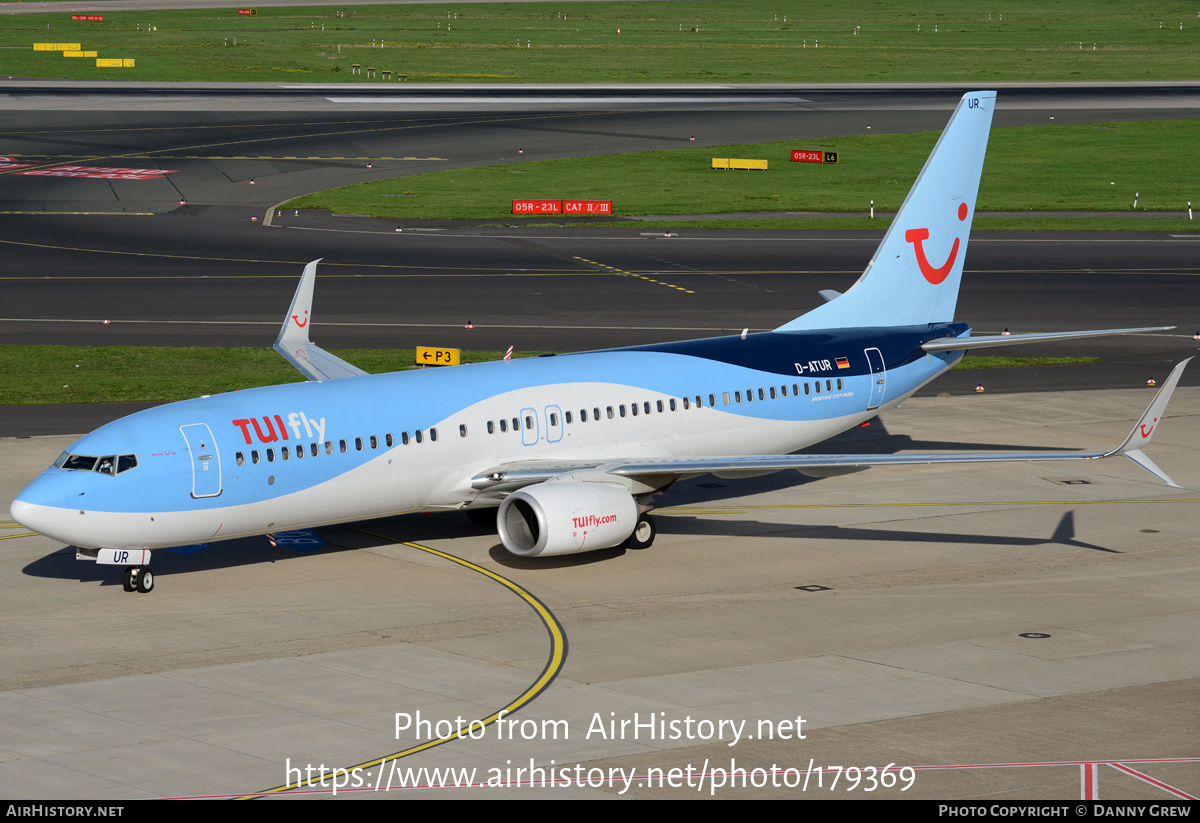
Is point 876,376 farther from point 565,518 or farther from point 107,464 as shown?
point 107,464

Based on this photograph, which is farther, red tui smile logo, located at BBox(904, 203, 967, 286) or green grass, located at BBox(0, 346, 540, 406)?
green grass, located at BBox(0, 346, 540, 406)

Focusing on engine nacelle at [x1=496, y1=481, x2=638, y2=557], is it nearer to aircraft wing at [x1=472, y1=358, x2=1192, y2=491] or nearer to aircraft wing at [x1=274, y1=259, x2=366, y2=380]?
aircraft wing at [x1=472, y1=358, x2=1192, y2=491]

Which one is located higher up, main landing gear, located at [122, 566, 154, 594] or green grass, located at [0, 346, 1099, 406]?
green grass, located at [0, 346, 1099, 406]

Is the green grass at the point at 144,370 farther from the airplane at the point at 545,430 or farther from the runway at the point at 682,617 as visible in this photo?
the airplane at the point at 545,430

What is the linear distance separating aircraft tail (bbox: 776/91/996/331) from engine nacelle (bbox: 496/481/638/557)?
10.3 meters

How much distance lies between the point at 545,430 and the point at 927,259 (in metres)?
14.0

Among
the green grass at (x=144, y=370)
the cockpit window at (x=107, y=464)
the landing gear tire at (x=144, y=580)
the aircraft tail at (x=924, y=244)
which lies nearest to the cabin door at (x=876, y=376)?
the aircraft tail at (x=924, y=244)

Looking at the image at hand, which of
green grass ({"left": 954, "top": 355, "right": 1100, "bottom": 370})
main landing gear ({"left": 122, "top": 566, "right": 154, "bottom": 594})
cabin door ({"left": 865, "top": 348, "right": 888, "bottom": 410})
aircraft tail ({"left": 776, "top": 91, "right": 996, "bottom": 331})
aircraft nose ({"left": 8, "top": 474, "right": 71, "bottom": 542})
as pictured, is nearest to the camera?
aircraft nose ({"left": 8, "top": 474, "right": 71, "bottom": 542})

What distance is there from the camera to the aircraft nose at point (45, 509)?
33.3 m

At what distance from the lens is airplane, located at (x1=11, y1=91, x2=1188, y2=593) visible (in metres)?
34.1

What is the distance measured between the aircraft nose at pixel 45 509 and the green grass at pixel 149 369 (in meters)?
19.4

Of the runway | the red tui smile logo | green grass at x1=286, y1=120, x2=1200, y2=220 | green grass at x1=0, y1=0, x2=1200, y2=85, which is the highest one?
green grass at x1=0, y1=0, x2=1200, y2=85

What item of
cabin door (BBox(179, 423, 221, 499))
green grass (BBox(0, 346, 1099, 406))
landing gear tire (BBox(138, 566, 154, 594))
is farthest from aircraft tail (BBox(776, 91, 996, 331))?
landing gear tire (BBox(138, 566, 154, 594))

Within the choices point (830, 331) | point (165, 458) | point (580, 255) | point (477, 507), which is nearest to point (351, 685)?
point (165, 458)
